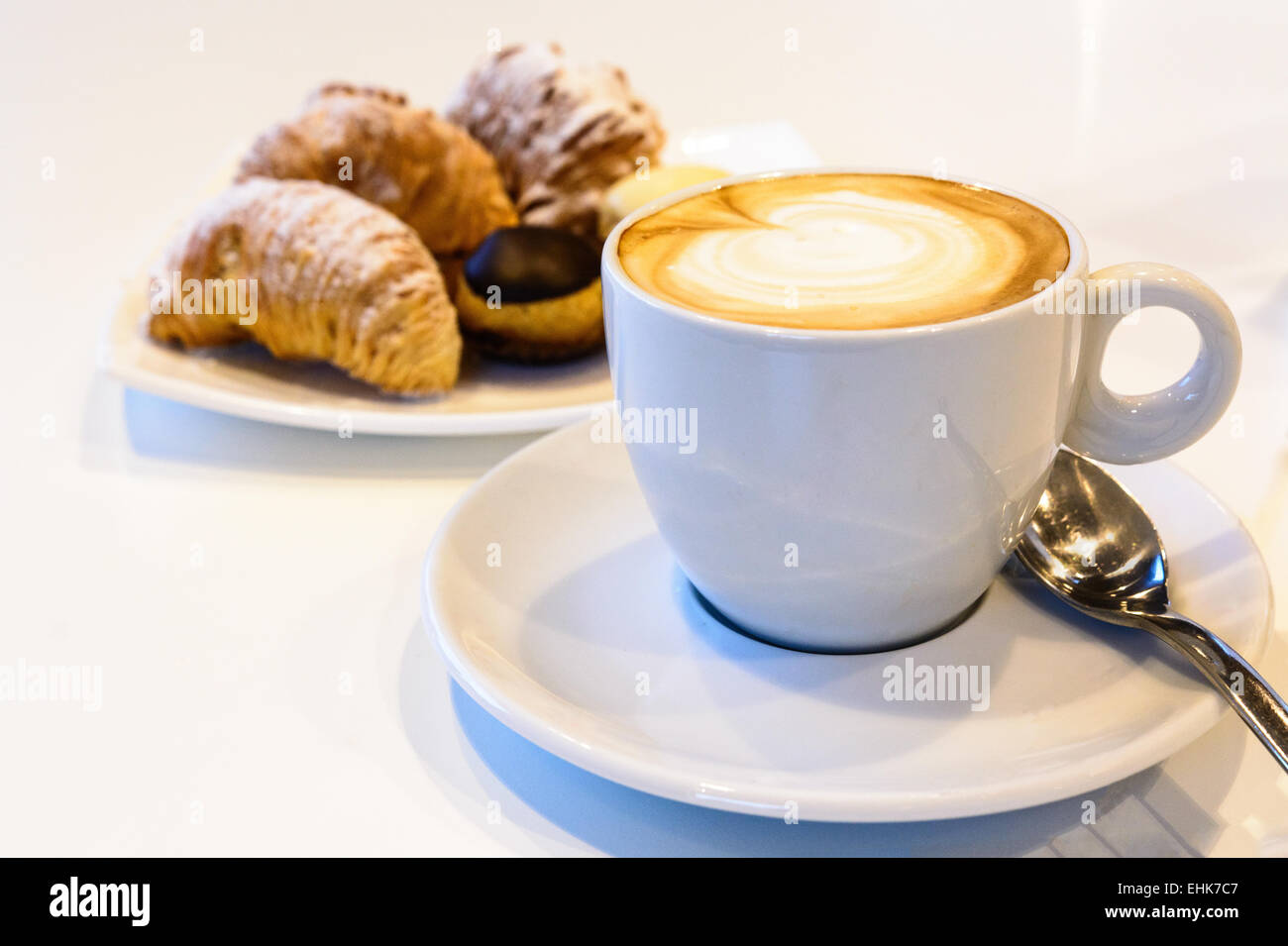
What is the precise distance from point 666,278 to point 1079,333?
0.22 m

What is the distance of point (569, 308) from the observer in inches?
44.3

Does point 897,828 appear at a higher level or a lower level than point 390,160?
lower

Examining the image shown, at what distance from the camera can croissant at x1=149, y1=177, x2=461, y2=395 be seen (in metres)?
1.07

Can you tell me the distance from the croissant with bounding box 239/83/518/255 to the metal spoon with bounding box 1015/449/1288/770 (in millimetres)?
744

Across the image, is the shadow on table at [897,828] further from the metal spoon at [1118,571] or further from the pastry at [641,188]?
the pastry at [641,188]

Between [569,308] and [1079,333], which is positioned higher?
[1079,333]

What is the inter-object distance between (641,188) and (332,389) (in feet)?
1.33

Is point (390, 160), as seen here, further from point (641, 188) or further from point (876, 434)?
point (876, 434)

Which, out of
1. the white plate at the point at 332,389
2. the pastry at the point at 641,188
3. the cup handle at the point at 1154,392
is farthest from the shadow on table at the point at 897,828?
the pastry at the point at 641,188

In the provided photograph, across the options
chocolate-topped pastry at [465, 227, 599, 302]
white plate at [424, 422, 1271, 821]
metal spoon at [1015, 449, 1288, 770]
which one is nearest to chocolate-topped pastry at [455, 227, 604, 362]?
chocolate-topped pastry at [465, 227, 599, 302]

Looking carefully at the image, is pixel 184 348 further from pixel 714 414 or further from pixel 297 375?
pixel 714 414

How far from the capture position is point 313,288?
3.54 feet

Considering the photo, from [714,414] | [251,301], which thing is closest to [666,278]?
[714,414]

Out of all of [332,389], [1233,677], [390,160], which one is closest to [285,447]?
[332,389]
